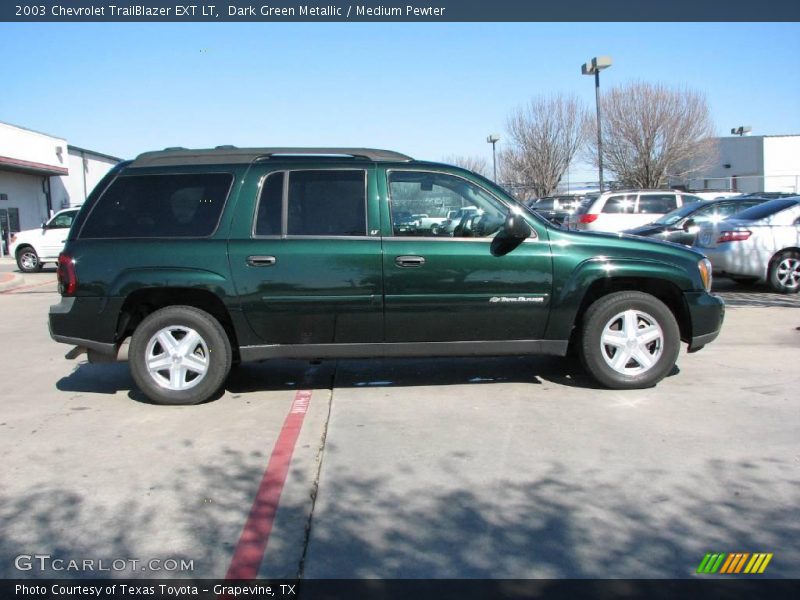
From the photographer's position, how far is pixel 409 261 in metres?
5.76

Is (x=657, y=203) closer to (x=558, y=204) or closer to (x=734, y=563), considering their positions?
(x=558, y=204)

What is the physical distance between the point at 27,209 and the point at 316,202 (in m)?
30.7

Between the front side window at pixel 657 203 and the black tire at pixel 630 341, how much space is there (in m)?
12.9

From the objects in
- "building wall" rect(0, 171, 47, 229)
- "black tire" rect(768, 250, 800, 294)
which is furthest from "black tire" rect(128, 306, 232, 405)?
"building wall" rect(0, 171, 47, 229)

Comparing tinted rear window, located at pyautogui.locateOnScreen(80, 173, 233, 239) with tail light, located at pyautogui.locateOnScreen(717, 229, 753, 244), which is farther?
tail light, located at pyautogui.locateOnScreen(717, 229, 753, 244)

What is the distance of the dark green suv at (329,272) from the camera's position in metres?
5.75

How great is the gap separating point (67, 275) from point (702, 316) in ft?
16.6

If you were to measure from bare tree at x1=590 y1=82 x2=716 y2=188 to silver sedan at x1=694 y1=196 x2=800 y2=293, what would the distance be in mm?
27932

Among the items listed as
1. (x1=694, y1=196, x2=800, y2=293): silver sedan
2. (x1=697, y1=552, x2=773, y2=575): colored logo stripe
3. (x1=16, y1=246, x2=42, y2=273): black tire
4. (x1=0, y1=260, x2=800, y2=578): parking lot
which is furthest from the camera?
(x1=16, y1=246, x2=42, y2=273): black tire

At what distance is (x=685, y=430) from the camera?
5027mm

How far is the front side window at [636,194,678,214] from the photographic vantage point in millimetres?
18203

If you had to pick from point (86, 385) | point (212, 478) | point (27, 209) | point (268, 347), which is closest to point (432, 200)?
point (268, 347)

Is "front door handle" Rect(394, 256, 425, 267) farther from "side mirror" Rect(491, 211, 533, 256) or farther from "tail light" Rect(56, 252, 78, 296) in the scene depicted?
"tail light" Rect(56, 252, 78, 296)

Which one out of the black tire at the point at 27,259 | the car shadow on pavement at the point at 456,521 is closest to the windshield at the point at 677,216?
the car shadow on pavement at the point at 456,521
